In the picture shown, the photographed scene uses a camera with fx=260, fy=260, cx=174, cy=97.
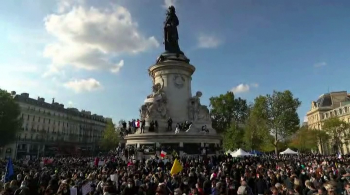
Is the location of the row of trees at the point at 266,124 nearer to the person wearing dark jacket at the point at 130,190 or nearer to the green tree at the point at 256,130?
the green tree at the point at 256,130

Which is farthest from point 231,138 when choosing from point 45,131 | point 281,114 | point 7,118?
point 45,131

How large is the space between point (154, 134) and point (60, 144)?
52390 millimetres

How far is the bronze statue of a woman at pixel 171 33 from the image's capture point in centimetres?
4214

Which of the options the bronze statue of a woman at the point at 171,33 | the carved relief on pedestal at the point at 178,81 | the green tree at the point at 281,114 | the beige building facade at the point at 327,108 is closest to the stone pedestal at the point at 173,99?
the carved relief on pedestal at the point at 178,81

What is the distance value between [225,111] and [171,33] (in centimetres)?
3117

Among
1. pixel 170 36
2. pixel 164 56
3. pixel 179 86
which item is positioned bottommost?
pixel 179 86

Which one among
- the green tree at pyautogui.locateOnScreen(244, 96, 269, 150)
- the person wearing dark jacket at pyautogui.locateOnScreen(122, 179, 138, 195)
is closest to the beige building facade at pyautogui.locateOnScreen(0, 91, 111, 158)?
the green tree at pyautogui.locateOnScreen(244, 96, 269, 150)

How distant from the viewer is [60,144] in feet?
243

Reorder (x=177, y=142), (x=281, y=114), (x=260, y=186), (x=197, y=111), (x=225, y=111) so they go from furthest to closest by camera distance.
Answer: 1. (x=225, y=111)
2. (x=281, y=114)
3. (x=197, y=111)
4. (x=177, y=142)
5. (x=260, y=186)

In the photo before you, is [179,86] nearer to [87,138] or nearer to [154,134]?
[154,134]

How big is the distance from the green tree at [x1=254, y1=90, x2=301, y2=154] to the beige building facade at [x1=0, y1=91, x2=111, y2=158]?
51.6 metres

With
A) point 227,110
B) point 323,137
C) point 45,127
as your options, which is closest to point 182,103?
point 227,110

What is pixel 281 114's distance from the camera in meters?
52.7

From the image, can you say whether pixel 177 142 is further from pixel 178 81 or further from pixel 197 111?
pixel 178 81
